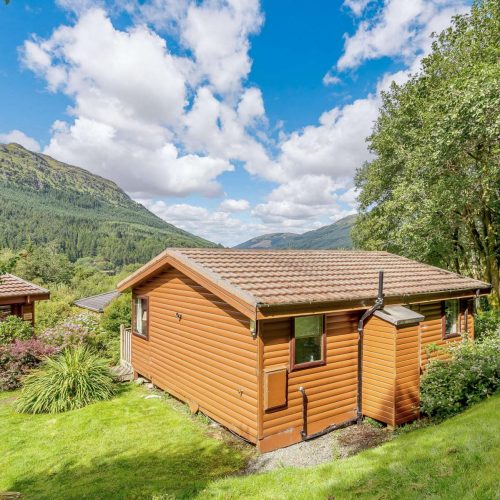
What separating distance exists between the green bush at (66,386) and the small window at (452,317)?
33.6ft

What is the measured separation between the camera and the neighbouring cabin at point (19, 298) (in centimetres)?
1393

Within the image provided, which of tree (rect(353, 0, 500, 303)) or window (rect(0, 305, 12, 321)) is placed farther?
window (rect(0, 305, 12, 321))

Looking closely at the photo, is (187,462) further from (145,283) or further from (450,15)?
(450,15)

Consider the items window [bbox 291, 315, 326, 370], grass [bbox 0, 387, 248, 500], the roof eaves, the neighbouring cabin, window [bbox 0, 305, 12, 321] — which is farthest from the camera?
the neighbouring cabin

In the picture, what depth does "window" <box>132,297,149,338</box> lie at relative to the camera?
38.7 feet

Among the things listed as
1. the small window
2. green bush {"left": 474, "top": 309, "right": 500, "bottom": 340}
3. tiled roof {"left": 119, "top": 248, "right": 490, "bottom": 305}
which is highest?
tiled roof {"left": 119, "top": 248, "right": 490, "bottom": 305}

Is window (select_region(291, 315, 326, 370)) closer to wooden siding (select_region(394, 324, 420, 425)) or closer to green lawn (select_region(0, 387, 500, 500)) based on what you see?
wooden siding (select_region(394, 324, 420, 425))

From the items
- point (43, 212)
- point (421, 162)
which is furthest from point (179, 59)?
point (43, 212)

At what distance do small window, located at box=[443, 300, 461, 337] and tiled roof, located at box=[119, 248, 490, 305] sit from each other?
614 millimetres

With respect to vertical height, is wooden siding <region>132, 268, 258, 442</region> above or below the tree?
below

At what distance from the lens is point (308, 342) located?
25.6 feet

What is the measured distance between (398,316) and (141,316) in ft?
26.9

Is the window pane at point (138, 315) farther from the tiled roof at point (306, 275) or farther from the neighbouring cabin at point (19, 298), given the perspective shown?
the neighbouring cabin at point (19, 298)

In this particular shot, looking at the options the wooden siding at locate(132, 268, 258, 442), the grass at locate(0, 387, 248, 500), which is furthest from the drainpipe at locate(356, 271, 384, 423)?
the grass at locate(0, 387, 248, 500)
